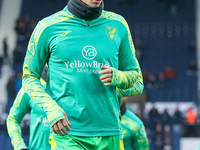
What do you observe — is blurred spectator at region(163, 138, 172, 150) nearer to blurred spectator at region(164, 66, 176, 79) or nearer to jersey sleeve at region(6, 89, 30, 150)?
blurred spectator at region(164, 66, 176, 79)

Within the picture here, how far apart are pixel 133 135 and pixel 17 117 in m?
1.39

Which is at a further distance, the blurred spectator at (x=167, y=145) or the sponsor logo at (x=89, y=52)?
the blurred spectator at (x=167, y=145)

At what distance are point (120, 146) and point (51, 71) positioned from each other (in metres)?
0.78

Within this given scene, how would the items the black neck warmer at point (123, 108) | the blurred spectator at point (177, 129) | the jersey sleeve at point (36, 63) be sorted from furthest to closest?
1. the blurred spectator at point (177, 129)
2. the black neck warmer at point (123, 108)
3. the jersey sleeve at point (36, 63)

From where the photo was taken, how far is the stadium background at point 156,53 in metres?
14.1

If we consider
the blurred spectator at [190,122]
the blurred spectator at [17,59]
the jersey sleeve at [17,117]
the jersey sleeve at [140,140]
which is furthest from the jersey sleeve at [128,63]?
the blurred spectator at [17,59]

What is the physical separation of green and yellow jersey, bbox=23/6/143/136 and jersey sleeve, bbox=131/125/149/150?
5.88 ft

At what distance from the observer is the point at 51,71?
3.18 metres

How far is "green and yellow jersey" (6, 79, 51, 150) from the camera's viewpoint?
4242 millimetres

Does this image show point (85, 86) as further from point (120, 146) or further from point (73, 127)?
point (120, 146)

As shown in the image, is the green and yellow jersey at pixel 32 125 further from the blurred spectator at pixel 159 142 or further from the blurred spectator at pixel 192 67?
A: the blurred spectator at pixel 192 67

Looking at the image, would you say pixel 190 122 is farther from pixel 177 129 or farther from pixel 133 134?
pixel 133 134

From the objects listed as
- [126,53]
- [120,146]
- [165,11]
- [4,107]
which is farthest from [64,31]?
[165,11]

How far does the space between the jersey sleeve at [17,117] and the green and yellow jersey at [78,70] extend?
1266 mm
